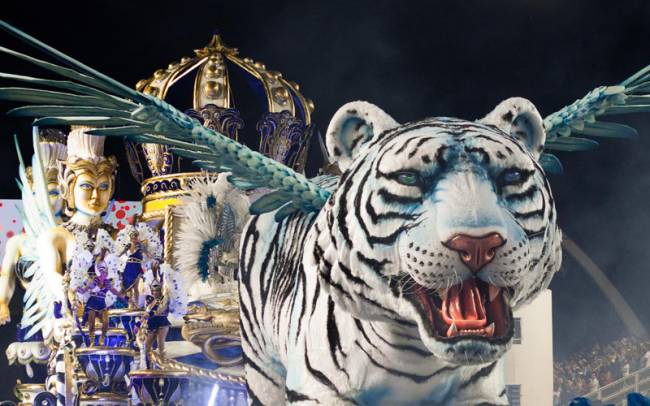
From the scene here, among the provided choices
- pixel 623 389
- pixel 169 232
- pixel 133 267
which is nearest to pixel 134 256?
pixel 133 267

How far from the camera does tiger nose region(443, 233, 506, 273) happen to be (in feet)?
6.58

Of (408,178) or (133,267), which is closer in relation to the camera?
(408,178)

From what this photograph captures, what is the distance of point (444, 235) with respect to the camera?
202 cm

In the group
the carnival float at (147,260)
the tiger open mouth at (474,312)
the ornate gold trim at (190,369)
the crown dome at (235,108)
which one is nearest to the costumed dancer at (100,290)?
the carnival float at (147,260)

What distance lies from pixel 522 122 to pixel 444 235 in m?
0.45

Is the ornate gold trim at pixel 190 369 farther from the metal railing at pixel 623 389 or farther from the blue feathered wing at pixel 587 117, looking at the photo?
the metal railing at pixel 623 389

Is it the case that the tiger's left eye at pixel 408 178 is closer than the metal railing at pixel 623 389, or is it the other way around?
the tiger's left eye at pixel 408 178

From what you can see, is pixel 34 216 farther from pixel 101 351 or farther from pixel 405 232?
pixel 405 232

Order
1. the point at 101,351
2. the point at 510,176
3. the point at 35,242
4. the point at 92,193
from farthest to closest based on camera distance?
the point at 35,242
the point at 92,193
the point at 101,351
the point at 510,176

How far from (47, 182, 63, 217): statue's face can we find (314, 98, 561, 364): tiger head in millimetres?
4263

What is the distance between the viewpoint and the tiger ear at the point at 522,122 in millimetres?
2332

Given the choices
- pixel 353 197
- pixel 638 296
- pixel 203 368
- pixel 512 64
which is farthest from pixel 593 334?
pixel 353 197

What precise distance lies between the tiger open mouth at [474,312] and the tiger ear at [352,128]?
43 cm

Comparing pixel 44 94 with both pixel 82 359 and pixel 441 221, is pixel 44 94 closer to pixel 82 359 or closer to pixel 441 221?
pixel 441 221
